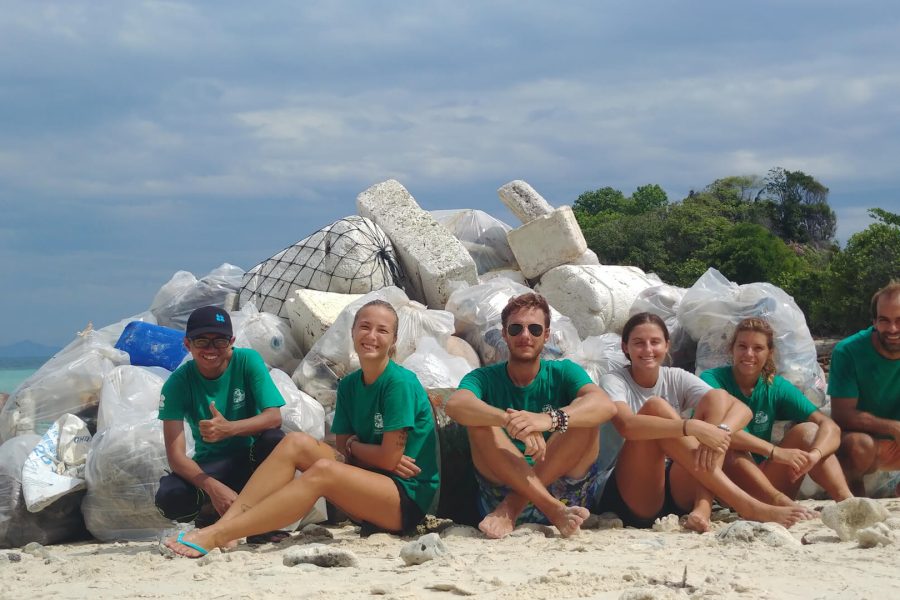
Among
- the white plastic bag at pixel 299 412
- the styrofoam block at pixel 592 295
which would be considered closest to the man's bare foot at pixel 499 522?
the white plastic bag at pixel 299 412

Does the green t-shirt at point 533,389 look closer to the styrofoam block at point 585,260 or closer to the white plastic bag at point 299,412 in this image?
the white plastic bag at point 299,412

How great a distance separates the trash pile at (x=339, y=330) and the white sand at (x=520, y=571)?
747 millimetres

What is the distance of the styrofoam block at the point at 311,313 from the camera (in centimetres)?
611

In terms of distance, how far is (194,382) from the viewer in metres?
4.04

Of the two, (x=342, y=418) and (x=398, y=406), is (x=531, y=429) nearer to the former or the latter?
(x=398, y=406)

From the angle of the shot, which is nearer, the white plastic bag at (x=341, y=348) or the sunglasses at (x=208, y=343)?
the sunglasses at (x=208, y=343)

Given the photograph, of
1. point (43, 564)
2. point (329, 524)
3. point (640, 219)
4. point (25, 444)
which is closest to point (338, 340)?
point (329, 524)

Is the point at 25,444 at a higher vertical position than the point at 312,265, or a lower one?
lower

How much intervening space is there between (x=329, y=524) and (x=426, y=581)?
168cm

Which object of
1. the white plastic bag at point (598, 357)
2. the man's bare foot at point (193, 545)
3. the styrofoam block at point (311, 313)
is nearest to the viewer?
the man's bare foot at point (193, 545)

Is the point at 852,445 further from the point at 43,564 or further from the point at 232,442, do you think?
the point at 43,564

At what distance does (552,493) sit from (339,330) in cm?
221

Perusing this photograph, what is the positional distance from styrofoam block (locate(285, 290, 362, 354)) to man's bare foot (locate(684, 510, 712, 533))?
2926mm

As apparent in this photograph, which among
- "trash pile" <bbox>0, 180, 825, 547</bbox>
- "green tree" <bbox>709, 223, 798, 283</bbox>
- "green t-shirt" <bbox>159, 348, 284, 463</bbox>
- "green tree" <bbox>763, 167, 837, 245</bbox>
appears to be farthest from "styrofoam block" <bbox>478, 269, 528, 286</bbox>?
"green tree" <bbox>763, 167, 837, 245</bbox>
